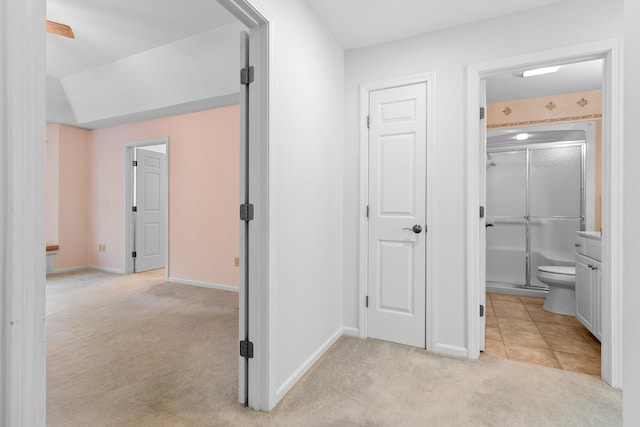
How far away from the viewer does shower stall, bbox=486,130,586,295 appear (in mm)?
3963

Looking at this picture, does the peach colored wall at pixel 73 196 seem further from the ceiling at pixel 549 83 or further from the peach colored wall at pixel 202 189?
the ceiling at pixel 549 83

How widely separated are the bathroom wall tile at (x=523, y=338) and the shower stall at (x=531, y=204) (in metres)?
1.52

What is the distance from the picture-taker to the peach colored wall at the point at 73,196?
519 cm

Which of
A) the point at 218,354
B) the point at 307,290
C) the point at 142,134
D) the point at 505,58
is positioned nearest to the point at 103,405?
the point at 218,354

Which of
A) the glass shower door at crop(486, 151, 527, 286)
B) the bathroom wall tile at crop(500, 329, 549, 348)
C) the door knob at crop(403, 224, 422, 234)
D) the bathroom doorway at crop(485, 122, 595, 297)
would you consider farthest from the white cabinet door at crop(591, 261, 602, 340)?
the glass shower door at crop(486, 151, 527, 286)

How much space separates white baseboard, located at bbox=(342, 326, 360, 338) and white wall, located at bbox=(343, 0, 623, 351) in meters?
0.63

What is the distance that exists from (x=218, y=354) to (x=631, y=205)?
245cm

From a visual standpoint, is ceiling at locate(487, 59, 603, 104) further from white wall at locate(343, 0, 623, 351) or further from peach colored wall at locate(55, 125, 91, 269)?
peach colored wall at locate(55, 125, 91, 269)

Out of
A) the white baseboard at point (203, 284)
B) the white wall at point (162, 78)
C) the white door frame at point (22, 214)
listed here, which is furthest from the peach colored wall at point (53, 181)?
the white door frame at point (22, 214)

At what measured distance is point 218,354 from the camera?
7.80 ft

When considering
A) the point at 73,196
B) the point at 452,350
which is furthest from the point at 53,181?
the point at 452,350

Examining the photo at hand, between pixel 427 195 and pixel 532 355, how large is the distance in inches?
56.5

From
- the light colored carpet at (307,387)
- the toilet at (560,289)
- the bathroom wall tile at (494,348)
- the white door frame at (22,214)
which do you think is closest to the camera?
the white door frame at (22,214)

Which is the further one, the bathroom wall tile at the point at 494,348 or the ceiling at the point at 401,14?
the bathroom wall tile at the point at 494,348
